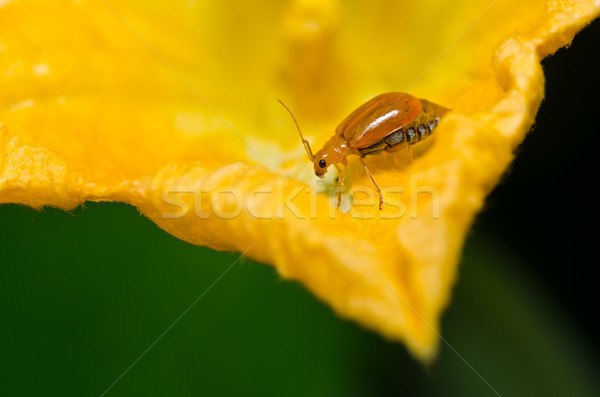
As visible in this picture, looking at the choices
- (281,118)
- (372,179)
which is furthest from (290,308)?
(281,118)

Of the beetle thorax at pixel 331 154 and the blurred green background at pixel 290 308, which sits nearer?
the blurred green background at pixel 290 308

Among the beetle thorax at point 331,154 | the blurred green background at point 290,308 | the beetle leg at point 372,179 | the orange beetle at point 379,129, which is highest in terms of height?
the orange beetle at point 379,129

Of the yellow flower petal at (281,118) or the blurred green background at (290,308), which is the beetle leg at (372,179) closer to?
the yellow flower petal at (281,118)

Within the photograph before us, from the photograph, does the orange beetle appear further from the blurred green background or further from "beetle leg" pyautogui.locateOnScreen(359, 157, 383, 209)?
the blurred green background

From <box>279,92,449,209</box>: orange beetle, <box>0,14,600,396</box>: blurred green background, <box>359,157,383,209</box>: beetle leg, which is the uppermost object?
<box>279,92,449,209</box>: orange beetle

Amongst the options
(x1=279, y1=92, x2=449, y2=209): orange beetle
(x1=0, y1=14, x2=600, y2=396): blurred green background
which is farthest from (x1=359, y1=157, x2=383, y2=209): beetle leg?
(x1=0, y1=14, x2=600, y2=396): blurred green background

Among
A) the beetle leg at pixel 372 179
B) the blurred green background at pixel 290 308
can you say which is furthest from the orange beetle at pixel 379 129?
the blurred green background at pixel 290 308

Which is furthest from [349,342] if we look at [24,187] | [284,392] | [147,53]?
[147,53]

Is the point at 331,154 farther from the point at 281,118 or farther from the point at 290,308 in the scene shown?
the point at 290,308
